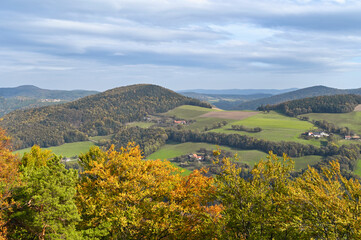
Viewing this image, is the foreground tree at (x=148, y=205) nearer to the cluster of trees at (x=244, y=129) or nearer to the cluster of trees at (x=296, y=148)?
the cluster of trees at (x=296, y=148)

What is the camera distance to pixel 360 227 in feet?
46.1

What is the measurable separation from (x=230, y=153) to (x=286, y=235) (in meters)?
126

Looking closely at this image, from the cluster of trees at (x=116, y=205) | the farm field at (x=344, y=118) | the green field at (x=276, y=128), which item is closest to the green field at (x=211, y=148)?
the green field at (x=276, y=128)

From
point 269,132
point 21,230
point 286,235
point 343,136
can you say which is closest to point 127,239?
point 21,230

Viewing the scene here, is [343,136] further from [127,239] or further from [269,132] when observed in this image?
[127,239]

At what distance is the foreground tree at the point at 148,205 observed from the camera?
69.5ft

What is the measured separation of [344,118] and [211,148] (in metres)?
92.2

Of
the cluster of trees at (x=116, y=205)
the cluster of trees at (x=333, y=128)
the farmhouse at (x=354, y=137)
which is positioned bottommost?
the farmhouse at (x=354, y=137)

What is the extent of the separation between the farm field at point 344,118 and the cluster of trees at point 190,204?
155545mm

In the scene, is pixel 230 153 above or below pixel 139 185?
below

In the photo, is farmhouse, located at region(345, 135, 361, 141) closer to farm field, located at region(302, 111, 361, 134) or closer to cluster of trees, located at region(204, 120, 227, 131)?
farm field, located at region(302, 111, 361, 134)

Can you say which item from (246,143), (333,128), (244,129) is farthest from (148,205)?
(333,128)

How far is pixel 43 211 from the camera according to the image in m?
19.4

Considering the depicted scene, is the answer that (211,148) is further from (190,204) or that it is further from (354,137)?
(190,204)
